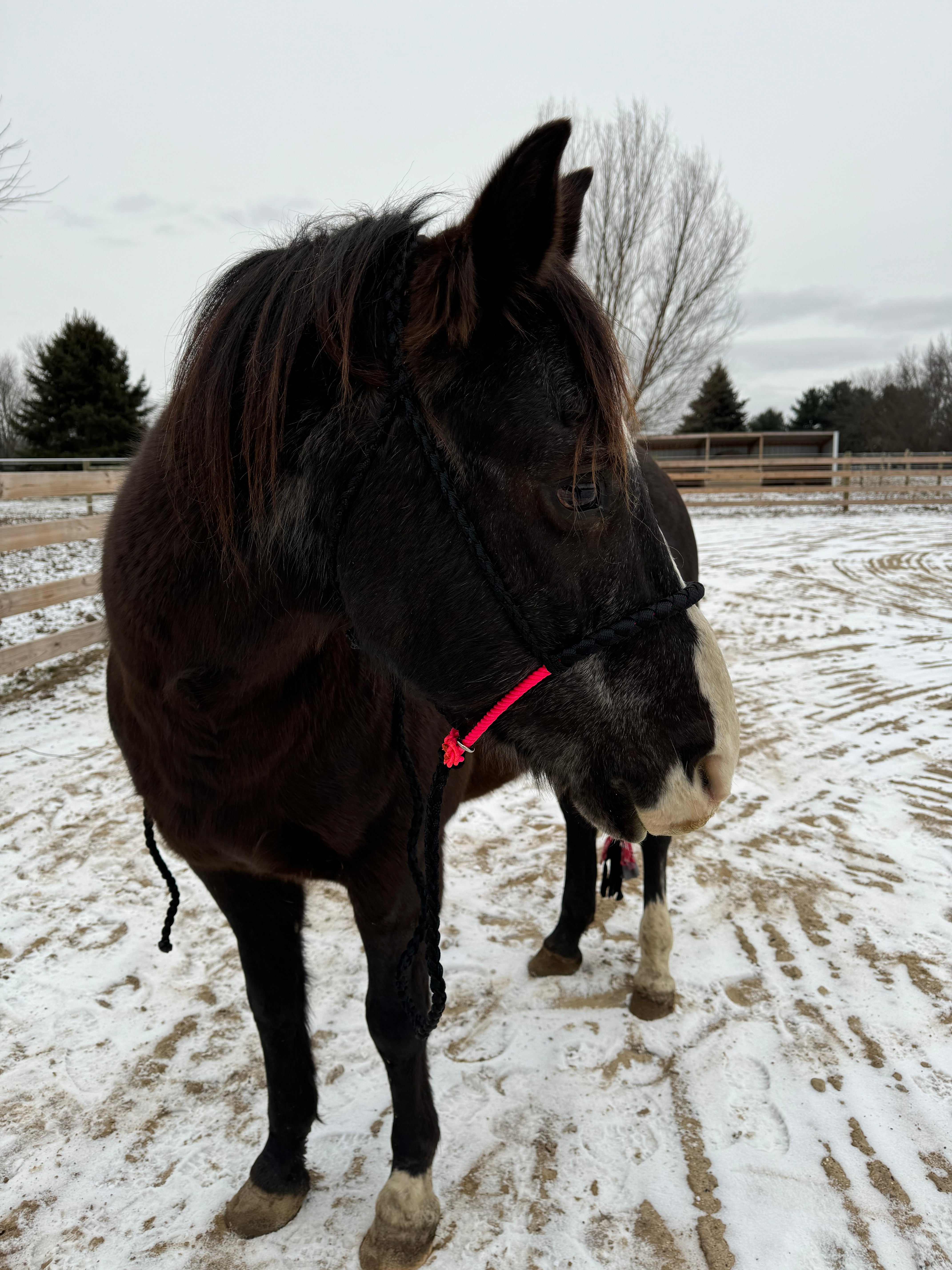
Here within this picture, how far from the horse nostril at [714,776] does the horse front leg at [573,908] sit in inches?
62.5

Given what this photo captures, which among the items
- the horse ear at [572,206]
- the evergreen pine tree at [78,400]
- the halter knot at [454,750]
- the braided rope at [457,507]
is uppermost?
the evergreen pine tree at [78,400]

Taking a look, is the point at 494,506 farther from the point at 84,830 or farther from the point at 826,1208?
the point at 84,830

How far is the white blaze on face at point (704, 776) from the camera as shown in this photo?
1.28m

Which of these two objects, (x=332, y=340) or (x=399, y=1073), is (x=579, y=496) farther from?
(x=399, y=1073)

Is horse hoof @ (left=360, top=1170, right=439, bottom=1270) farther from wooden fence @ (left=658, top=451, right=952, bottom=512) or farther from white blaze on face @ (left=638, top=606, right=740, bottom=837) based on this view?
wooden fence @ (left=658, top=451, right=952, bottom=512)

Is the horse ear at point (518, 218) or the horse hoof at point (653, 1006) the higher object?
the horse ear at point (518, 218)

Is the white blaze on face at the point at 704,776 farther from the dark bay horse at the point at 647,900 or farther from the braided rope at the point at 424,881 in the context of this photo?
the dark bay horse at the point at 647,900

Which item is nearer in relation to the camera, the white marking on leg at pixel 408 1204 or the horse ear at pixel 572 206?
the horse ear at pixel 572 206

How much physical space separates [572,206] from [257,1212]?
2632 mm

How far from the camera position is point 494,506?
3.89 ft

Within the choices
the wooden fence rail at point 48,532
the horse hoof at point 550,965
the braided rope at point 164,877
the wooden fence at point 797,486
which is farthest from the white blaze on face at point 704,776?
the wooden fence at point 797,486

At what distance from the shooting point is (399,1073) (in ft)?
6.11

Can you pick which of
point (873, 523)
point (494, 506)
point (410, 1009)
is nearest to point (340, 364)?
point (494, 506)

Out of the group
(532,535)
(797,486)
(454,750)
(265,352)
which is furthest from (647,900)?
(797,486)
